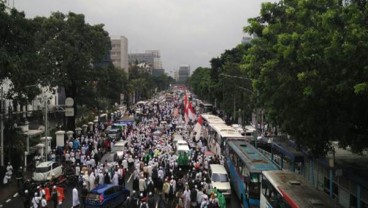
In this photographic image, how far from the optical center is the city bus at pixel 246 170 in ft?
63.2

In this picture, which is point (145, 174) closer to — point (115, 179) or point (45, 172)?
point (115, 179)

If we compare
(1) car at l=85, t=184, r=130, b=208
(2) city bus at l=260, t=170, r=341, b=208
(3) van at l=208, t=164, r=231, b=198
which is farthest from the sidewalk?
(2) city bus at l=260, t=170, r=341, b=208

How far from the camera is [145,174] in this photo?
24562 millimetres

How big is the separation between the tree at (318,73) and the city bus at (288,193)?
5.88 ft

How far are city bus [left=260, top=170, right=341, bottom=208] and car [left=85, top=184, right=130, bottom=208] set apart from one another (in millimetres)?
6152

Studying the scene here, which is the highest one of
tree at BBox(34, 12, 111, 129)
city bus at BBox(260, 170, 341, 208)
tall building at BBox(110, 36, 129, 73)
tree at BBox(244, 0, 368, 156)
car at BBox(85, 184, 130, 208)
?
tall building at BBox(110, 36, 129, 73)

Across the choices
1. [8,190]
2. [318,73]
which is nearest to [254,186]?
[318,73]

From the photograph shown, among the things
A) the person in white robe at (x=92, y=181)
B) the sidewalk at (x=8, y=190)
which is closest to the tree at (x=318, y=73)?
the person in white robe at (x=92, y=181)

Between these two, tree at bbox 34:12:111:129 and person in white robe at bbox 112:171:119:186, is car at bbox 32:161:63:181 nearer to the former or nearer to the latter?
person in white robe at bbox 112:171:119:186

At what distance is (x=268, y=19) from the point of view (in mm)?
20266

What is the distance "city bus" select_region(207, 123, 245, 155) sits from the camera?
98.9ft

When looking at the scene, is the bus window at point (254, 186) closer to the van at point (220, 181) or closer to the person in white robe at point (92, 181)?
the van at point (220, 181)

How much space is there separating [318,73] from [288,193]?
3.68 metres

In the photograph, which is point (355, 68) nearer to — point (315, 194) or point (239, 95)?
point (315, 194)
